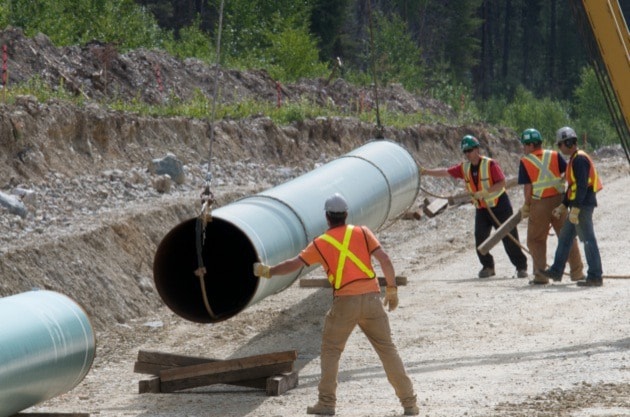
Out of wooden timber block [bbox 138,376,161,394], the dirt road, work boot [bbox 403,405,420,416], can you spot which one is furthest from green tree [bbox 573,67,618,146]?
work boot [bbox 403,405,420,416]

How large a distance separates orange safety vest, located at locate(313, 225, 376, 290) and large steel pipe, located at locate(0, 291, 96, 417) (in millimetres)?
1953

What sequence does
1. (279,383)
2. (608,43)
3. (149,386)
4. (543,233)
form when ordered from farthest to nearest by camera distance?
(543,233) → (608,43) → (149,386) → (279,383)

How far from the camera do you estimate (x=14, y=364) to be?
8820 mm

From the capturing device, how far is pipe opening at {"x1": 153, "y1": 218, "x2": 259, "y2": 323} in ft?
36.3

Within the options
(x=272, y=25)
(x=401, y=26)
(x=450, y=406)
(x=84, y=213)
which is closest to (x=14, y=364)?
(x=450, y=406)

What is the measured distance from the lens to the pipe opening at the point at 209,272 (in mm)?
11070

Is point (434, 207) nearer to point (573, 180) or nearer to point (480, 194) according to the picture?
point (480, 194)

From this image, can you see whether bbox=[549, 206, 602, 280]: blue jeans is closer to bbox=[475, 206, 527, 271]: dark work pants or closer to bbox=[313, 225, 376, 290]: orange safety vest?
bbox=[475, 206, 527, 271]: dark work pants

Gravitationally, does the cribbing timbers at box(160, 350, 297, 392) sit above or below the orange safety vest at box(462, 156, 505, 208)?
below

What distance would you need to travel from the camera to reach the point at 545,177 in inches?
619

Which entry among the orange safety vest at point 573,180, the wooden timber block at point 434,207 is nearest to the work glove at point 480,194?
the orange safety vest at point 573,180

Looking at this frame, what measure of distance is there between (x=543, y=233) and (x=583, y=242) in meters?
0.88

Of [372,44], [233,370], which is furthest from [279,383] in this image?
[372,44]

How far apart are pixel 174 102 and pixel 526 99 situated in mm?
30972
